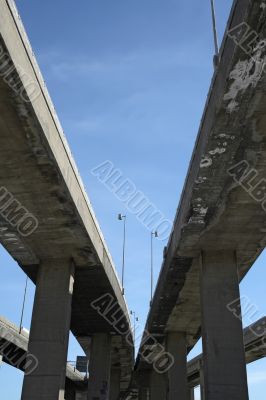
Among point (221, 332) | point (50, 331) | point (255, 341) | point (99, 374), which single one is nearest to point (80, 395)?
point (255, 341)

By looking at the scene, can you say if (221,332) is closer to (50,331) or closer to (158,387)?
(50,331)

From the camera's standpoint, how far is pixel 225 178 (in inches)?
531

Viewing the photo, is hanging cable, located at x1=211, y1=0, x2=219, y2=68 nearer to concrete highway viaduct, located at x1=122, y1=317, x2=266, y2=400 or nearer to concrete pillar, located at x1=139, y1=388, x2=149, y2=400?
concrete highway viaduct, located at x1=122, y1=317, x2=266, y2=400

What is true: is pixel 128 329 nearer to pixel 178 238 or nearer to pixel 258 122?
pixel 178 238

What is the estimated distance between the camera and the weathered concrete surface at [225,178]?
32.2 ft

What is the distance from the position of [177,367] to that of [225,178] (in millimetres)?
18932

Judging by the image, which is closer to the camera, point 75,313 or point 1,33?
point 1,33

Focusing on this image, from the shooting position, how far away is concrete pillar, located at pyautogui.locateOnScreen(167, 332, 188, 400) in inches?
1124

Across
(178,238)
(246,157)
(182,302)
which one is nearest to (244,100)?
(246,157)

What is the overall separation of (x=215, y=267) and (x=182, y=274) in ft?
9.39

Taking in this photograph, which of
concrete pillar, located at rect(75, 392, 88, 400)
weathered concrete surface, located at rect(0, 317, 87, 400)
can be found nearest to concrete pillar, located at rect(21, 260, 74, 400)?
weathered concrete surface, located at rect(0, 317, 87, 400)

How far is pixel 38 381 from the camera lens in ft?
55.7

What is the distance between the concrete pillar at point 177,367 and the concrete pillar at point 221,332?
12.6 m

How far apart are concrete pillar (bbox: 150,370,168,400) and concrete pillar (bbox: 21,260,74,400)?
949 inches
